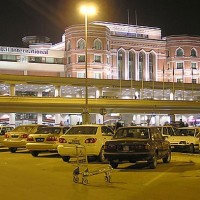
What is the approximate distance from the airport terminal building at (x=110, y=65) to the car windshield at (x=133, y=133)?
4105cm

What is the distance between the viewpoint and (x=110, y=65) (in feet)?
269

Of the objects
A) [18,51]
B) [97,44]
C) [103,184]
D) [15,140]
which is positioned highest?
[97,44]

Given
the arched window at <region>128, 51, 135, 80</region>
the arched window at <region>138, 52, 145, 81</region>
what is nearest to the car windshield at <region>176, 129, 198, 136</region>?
the arched window at <region>128, 51, 135, 80</region>

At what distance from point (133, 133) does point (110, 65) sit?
64.4m

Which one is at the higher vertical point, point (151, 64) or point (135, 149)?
point (151, 64)

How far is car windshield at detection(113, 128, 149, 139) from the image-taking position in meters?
17.8

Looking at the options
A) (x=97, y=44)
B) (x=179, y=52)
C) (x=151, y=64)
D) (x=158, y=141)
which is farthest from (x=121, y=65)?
(x=158, y=141)

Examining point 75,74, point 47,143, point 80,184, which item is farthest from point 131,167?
point 75,74

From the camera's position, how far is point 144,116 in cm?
7575

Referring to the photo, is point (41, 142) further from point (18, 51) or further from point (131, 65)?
point (131, 65)

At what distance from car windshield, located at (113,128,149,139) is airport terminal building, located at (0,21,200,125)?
41.1 m

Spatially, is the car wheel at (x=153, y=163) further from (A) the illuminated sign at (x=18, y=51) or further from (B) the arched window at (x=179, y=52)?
(B) the arched window at (x=179, y=52)

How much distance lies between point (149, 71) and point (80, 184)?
78579mm

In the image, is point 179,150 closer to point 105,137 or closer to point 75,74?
point 105,137
